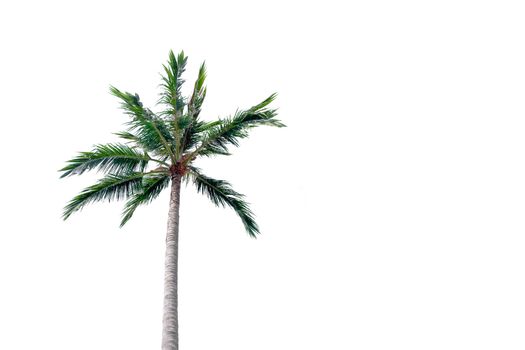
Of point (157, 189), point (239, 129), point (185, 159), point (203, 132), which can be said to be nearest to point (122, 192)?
point (157, 189)

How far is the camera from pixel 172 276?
1209cm

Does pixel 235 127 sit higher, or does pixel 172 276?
pixel 235 127

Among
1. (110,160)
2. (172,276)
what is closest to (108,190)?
(110,160)

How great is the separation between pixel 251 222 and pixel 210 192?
5.68 ft

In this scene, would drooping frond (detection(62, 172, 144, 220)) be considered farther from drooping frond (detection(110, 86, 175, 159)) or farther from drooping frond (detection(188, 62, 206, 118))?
drooping frond (detection(188, 62, 206, 118))

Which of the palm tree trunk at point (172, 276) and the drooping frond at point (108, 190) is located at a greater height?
the drooping frond at point (108, 190)

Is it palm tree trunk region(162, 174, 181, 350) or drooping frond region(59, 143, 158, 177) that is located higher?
drooping frond region(59, 143, 158, 177)

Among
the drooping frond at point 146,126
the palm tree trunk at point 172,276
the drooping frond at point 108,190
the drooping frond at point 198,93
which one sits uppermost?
the drooping frond at point 198,93

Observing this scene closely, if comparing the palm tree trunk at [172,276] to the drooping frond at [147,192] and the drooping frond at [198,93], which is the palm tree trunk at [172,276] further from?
the drooping frond at [198,93]

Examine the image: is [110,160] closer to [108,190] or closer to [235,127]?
[108,190]

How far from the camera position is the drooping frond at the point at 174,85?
555 inches

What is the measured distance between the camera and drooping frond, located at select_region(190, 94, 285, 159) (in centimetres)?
1406

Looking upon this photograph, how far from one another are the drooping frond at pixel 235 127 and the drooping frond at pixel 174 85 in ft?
4.19

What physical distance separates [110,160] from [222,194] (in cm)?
368
